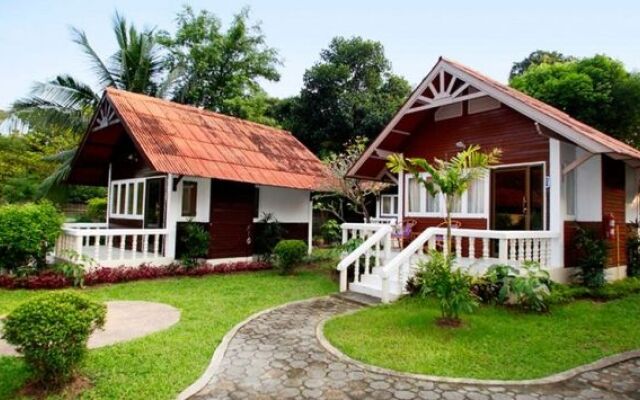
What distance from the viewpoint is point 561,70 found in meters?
21.7

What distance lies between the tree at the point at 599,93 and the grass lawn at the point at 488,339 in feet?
54.2

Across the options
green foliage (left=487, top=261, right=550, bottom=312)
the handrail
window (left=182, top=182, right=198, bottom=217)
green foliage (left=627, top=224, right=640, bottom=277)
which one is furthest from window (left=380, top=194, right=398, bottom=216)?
green foliage (left=487, top=261, right=550, bottom=312)

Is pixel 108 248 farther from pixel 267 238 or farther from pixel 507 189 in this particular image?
pixel 507 189

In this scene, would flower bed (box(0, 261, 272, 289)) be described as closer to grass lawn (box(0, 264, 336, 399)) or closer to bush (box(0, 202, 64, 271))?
grass lawn (box(0, 264, 336, 399))

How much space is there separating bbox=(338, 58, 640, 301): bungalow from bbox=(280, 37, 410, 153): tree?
1450 cm

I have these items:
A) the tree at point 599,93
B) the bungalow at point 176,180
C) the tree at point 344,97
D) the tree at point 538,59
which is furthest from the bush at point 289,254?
the tree at point 538,59

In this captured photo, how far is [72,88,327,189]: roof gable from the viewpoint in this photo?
449 inches

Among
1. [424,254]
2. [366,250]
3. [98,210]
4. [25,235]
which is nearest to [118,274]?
[25,235]

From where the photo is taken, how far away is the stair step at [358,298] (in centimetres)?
806

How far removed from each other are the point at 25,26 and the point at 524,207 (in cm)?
1358

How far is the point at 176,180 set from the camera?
39.0 ft

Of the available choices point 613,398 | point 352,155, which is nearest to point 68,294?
point 613,398

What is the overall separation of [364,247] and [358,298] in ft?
4.29

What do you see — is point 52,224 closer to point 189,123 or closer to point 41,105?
point 189,123
